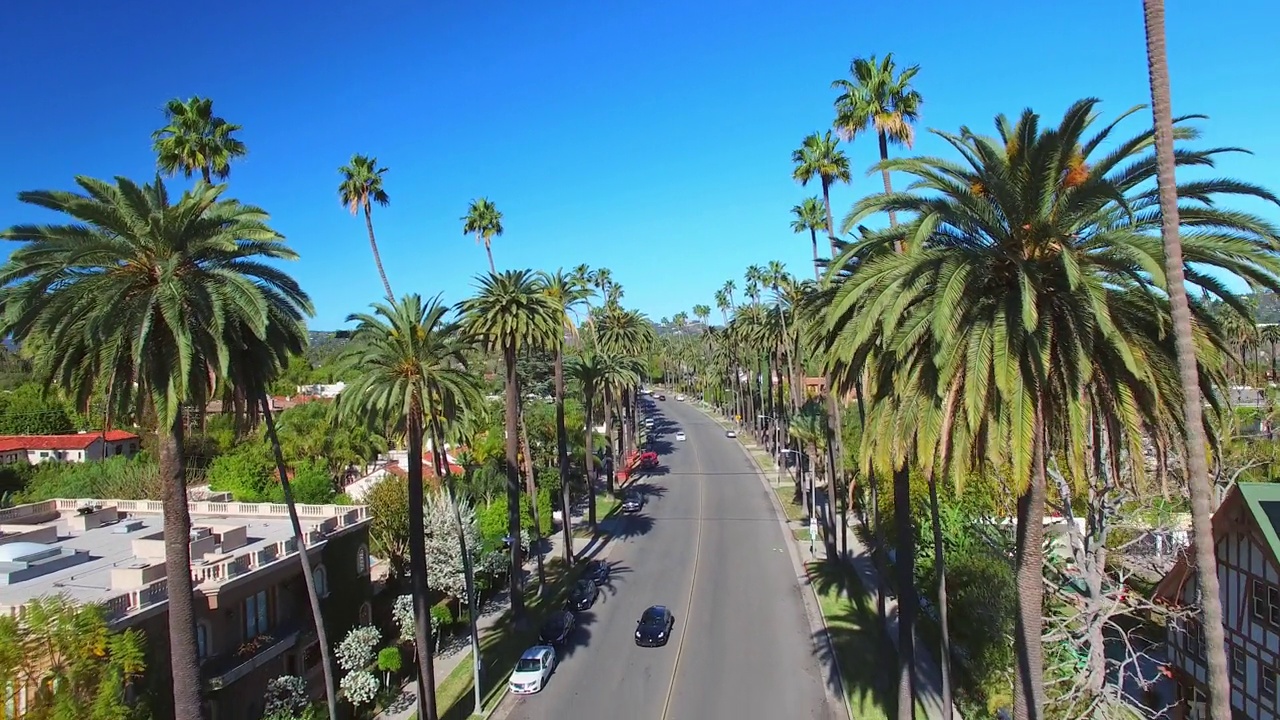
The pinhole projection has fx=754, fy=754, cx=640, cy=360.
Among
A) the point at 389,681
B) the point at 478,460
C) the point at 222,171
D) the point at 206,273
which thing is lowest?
the point at 389,681

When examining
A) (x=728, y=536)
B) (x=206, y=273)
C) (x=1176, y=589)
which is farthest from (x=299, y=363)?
(x=1176, y=589)

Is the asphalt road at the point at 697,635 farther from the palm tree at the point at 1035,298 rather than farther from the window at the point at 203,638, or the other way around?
the palm tree at the point at 1035,298

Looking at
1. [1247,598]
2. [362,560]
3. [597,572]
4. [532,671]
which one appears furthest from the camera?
[597,572]

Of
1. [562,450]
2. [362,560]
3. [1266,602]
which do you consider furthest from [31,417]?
[1266,602]

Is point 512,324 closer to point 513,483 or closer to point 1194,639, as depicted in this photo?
point 513,483

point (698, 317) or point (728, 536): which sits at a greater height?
point (698, 317)

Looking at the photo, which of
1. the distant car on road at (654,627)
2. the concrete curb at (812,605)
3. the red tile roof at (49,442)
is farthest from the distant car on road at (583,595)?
the red tile roof at (49,442)

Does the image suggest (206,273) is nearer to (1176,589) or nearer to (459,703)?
(459,703)
